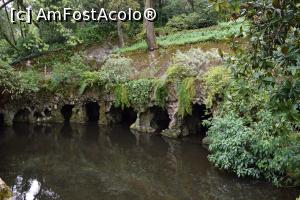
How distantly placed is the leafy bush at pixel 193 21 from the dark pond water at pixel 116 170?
11614mm

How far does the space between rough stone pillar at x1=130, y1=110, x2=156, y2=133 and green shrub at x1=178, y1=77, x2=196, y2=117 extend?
129 inches

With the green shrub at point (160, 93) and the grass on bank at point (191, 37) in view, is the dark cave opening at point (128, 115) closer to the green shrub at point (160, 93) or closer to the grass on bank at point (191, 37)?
the grass on bank at point (191, 37)

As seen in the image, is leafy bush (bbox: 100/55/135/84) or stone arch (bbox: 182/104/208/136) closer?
stone arch (bbox: 182/104/208/136)

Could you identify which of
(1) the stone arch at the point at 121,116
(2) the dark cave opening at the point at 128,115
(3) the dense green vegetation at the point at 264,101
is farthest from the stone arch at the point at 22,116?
(3) the dense green vegetation at the point at 264,101

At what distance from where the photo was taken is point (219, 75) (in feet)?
46.6

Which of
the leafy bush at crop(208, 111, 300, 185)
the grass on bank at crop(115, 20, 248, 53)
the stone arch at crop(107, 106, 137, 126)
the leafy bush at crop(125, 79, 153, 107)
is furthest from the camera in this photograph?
the stone arch at crop(107, 106, 137, 126)

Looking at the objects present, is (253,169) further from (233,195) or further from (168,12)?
(168,12)

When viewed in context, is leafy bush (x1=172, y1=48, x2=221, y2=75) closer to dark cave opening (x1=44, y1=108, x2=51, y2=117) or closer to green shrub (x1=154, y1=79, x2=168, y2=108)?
green shrub (x1=154, y1=79, x2=168, y2=108)

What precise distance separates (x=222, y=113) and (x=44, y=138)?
10.4 metres

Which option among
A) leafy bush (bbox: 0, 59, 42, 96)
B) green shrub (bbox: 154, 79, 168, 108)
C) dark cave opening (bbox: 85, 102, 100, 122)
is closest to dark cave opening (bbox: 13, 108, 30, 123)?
leafy bush (bbox: 0, 59, 42, 96)

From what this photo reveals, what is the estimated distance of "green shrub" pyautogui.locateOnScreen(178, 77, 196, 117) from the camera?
15.8 m

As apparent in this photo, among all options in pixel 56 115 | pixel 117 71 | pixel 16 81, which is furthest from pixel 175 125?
pixel 16 81

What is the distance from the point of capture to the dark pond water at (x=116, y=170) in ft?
33.4

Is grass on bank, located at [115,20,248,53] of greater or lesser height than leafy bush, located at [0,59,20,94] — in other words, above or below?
above
